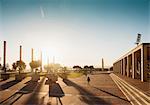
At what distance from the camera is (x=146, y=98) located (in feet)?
59.1

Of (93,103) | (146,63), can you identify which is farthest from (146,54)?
(93,103)

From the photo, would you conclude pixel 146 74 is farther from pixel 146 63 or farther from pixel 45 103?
pixel 45 103

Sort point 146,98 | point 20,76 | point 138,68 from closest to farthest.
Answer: point 146,98 < point 138,68 < point 20,76

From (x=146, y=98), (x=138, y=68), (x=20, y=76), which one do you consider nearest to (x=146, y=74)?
(x=138, y=68)

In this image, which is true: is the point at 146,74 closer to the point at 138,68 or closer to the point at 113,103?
the point at 138,68

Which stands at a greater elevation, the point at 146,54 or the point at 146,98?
the point at 146,54

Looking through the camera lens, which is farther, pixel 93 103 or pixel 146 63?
pixel 146 63

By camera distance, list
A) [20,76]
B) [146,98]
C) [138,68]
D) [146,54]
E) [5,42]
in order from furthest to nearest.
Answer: [5,42] < [20,76] < [138,68] < [146,54] < [146,98]

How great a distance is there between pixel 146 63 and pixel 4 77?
28035mm

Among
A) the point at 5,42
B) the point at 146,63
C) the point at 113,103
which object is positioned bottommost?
the point at 113,103

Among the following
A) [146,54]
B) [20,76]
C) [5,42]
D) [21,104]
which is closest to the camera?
[21,104]

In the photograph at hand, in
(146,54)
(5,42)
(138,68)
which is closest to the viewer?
(146,54)

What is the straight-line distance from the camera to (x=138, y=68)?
40.2 meters

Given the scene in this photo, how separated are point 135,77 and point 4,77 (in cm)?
2534
